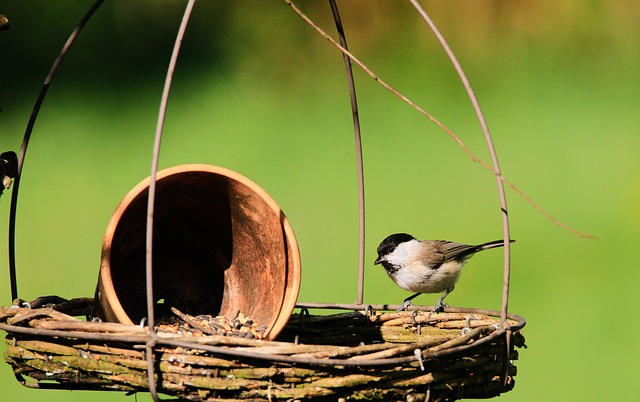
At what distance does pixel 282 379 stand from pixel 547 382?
104 inches

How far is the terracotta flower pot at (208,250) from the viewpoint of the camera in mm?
Answer: 2775

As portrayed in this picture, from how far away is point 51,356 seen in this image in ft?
7.61

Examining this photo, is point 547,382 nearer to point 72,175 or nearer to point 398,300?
point 398,300

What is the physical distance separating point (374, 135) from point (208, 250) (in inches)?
92.9

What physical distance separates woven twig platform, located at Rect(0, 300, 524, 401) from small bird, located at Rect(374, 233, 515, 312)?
136 centimetres

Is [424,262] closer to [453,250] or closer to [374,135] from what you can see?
[453,250]

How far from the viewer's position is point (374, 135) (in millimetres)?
5312

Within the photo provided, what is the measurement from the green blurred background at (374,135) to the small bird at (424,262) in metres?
0.76

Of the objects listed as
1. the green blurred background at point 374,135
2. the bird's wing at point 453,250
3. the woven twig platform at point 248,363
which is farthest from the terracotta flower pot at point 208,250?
the green blurred background at point 374,135

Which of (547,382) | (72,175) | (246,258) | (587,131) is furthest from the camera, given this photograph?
(587,131)

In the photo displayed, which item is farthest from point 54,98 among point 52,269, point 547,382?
point 547,382

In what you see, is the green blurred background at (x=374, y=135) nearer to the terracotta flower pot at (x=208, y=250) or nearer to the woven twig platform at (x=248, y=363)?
the terracotta flower pot at (x=208, y=250)

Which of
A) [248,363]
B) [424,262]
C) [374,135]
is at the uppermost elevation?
[374,135]

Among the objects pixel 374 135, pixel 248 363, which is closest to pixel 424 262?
pixel 374 135
